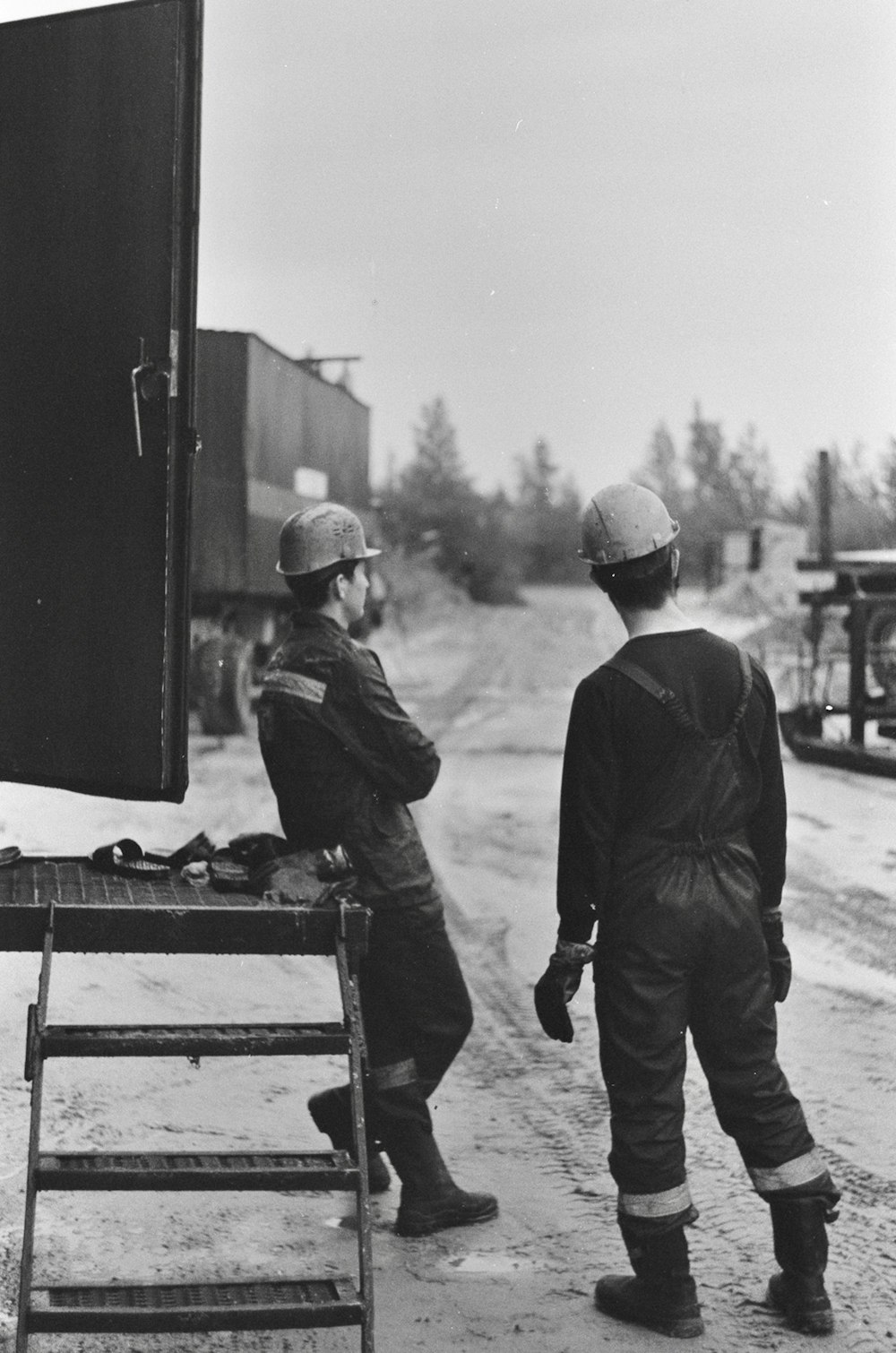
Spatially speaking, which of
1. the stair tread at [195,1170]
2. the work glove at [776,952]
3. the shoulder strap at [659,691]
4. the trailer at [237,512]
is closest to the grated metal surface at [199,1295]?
the stair tread at [195,1170]

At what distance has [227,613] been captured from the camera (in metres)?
19.7

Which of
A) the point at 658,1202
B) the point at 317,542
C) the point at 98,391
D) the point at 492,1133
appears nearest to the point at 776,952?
the point at 658,1202

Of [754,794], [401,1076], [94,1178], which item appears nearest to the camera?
[94,1178]

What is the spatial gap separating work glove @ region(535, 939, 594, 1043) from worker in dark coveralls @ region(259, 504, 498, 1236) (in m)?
0.66

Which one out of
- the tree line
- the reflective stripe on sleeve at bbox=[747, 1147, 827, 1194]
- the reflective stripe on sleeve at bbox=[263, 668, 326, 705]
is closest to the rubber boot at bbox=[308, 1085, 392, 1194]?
the reflective stripe on sleeve at bbox=[263, 668, 326, 705]

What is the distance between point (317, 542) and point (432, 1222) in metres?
1.83

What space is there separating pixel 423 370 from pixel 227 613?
4373 centimetres

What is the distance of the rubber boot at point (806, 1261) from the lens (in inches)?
157

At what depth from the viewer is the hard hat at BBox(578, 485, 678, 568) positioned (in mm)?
4051

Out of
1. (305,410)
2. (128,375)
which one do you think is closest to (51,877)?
(128,375)

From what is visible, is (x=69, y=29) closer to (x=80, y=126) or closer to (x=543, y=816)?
(x=80, y=126)

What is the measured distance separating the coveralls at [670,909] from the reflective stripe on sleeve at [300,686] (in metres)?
0.81

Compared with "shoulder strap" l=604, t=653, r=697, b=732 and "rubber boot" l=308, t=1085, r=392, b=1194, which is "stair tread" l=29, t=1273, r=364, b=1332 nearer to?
"rubber boot" l=308, t=1085, r=392, b=1194

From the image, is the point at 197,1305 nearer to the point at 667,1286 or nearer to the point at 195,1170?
the point at 195,1170
